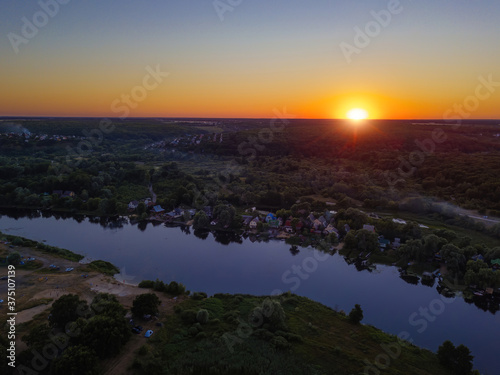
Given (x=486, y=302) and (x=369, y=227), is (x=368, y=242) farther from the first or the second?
(x=486, y=302)

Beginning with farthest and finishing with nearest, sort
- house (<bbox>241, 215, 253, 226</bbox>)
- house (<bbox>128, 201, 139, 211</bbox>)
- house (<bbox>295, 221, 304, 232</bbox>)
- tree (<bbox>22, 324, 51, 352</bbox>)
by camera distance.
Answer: house (<bbox>128, 201, 139, 211</bbox>) → house (<bbox>241, 215, 253, 226</bbox>) → house (<bbox>295, 221, 304, 232</bbox>) → tree (<bbox>22, 324, 51, 352</bbox>)

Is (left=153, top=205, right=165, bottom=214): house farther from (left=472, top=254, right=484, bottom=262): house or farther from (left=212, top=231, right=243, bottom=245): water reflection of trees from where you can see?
(left=472, top=254, right=484, bottom=262): house

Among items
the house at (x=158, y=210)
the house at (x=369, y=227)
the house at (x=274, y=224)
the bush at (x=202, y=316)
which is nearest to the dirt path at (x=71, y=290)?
the bush at (x=202, y=316)

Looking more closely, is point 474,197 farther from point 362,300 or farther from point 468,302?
point 362,300

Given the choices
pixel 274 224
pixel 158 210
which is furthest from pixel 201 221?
pixel 274 224

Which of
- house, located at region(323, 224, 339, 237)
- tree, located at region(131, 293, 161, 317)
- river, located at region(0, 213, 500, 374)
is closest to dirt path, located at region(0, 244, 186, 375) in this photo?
tree, located at region(131, 293, 161, 317)
